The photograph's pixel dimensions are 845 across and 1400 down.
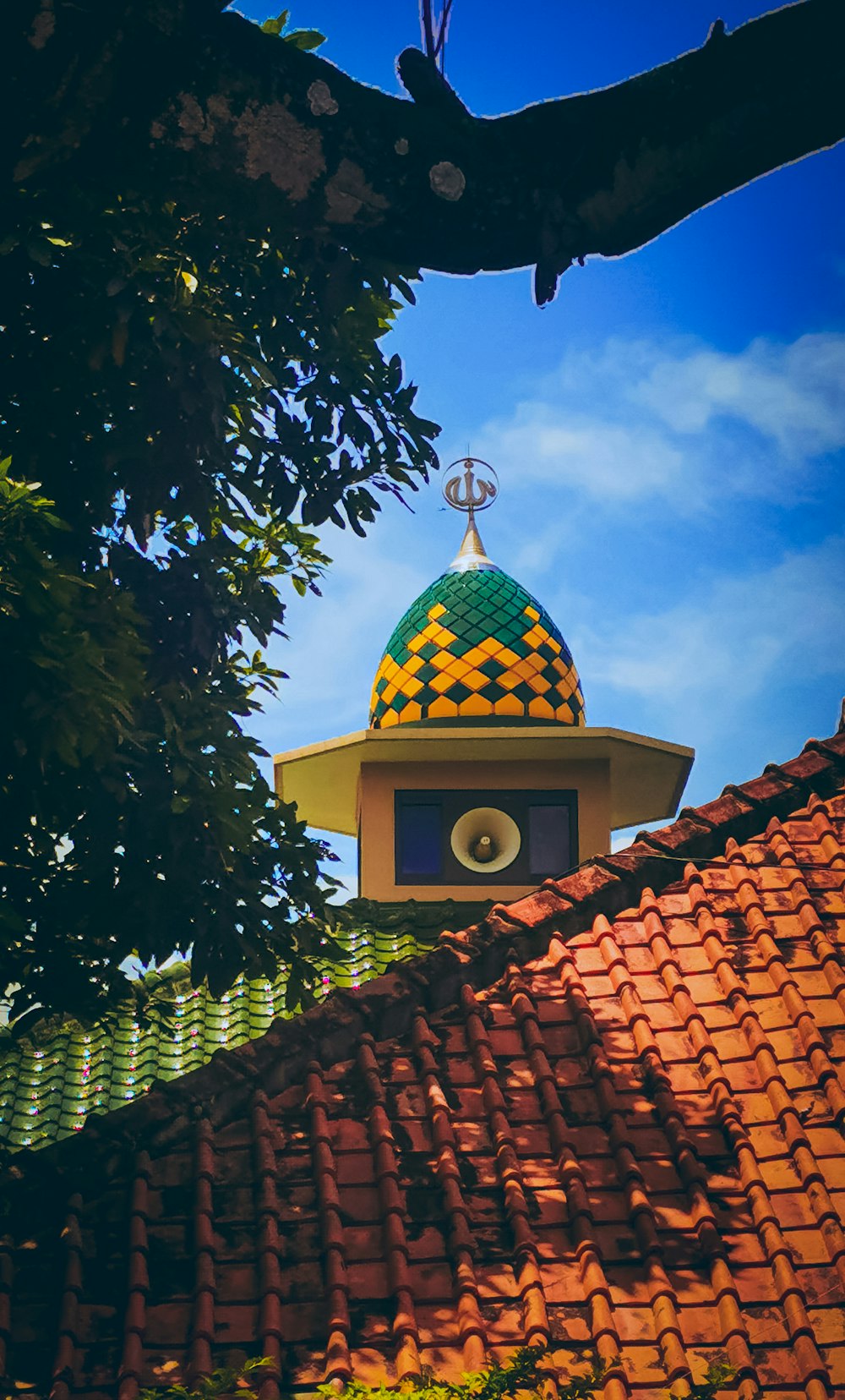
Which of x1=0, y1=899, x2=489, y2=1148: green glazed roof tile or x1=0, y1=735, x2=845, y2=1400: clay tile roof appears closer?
x1=0, y1=735, x2=845, y2=1400: clay tile roof

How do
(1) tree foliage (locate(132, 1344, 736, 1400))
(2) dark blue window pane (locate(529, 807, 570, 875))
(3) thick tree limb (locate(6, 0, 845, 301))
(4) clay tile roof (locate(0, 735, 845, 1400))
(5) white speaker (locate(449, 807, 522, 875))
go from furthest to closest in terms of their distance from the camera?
(2) dark blue window pane (locate(529, 807, 570, 875)) → (5) white speaker (locate(449, 807, 522, 875)) → (4) clay tile roof (locate(0, 735, 845, 1400)) → (1) tree foliage (locate(132, 1344, 736, 1400)) → (3) thick tree limb (locate(6, 0, 845, 301))

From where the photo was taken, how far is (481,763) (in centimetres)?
1368

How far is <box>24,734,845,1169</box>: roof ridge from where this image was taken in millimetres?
5809

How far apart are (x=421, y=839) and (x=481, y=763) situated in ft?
3.12

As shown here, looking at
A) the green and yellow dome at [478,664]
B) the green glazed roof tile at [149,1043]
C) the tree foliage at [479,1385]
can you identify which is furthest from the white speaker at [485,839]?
the tree foliage at [479,1385]

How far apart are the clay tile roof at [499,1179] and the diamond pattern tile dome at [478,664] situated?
6.40 metres

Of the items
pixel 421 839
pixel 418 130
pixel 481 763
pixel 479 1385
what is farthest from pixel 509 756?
pixel 418 130

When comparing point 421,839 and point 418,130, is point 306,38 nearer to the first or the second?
point 418,130

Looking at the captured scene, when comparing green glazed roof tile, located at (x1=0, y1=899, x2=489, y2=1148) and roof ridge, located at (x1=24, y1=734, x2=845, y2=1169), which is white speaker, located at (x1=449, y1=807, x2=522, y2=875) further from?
roof ridge, located at (x1=24, y1=734, x2=845, y2=1169)

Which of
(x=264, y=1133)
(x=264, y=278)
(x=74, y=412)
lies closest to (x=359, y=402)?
(x=264, y=278)

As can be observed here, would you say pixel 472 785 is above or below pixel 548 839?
above

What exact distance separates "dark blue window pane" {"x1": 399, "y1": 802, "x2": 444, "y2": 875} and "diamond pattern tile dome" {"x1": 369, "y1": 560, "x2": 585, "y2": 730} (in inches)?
34.9

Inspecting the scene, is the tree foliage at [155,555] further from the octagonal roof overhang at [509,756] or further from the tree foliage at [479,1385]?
the octagonal roof overhang at [509,756]

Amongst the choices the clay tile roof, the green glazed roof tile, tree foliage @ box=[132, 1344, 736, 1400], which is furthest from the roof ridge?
the green glazed roof tile
